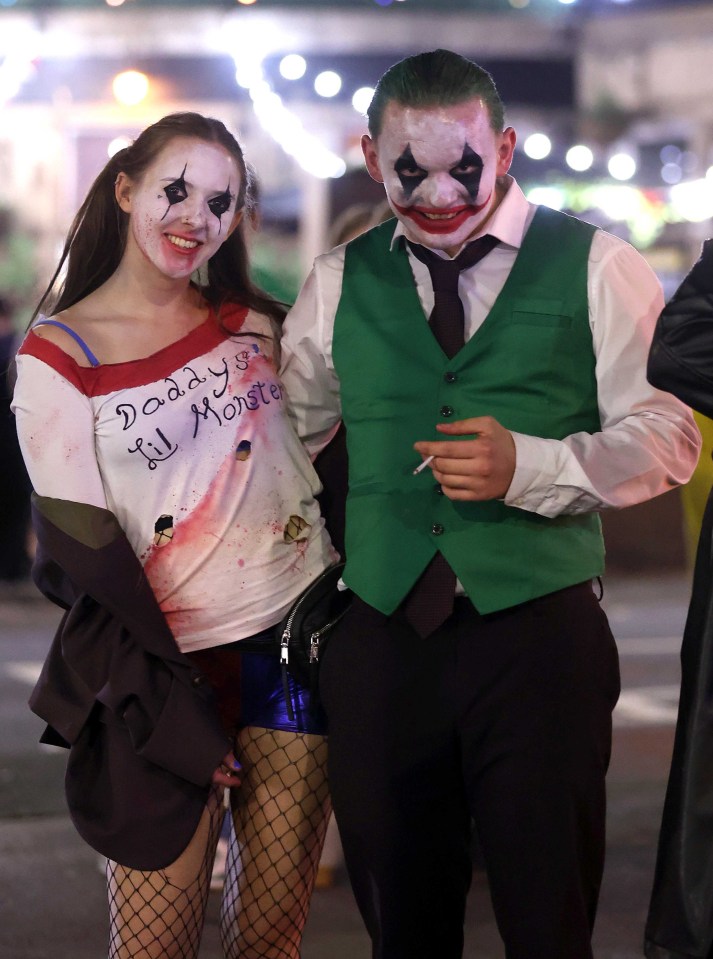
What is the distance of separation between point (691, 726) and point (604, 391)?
0.53 m

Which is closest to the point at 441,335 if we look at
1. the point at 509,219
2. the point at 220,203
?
the point at 509,219

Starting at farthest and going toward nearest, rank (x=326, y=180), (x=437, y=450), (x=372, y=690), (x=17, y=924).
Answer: (x=326, y=180), (x=17, y=924), (x=372, y=690), (x=437, y=450)

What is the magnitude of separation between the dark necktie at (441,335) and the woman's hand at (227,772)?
1.35 feet

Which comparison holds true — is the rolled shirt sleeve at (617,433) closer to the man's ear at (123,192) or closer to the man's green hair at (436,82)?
the man's green hair at (436,82)

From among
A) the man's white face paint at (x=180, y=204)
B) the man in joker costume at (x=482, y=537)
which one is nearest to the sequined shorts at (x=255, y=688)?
the man in joker costume at (x=482, y=537)

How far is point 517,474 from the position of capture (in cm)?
205

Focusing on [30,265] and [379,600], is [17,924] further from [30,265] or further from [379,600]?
[30,265]

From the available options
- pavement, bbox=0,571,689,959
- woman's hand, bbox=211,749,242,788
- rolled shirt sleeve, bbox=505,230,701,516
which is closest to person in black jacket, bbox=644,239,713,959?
rolled shirt sleeve, bbox=505,230,701,516

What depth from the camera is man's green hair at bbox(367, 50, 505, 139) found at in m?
2.20

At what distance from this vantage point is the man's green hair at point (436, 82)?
2197 millimetres

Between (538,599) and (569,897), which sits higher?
(538,599)

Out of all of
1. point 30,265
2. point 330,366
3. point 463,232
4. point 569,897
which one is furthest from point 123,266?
point 30,265

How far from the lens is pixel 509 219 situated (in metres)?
2.25

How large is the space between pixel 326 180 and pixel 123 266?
8.44 m
